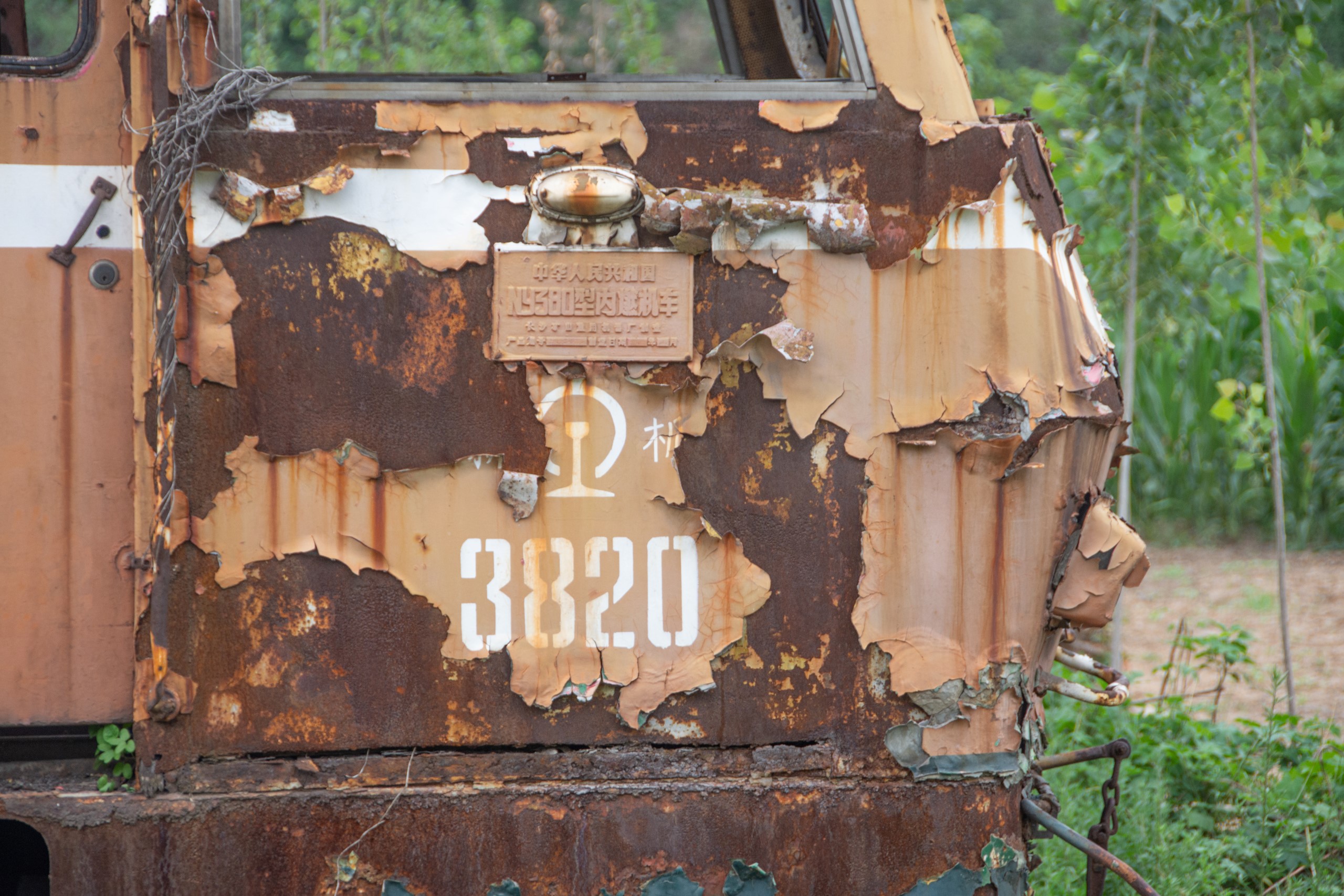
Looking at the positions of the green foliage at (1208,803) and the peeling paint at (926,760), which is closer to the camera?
Answer: the peeling paint at (926,760)

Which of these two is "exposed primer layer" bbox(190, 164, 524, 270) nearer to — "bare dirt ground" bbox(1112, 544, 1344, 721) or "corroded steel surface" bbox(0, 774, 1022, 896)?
"corroded steel surface" bbox(0, 774, 1022, 896)

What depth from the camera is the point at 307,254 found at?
1.79 m

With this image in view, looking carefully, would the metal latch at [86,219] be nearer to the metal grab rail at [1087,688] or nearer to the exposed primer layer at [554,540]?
the exposed primer layer at [554,540]

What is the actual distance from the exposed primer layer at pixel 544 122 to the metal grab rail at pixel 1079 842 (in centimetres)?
132

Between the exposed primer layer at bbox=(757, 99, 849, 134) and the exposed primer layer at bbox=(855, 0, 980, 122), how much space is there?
0.10 m

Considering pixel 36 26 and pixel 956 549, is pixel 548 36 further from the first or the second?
pixel 956 549

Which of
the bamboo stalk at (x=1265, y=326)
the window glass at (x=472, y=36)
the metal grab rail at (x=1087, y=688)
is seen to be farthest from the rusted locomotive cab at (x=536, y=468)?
the bamboo stalk at (x=1265, y=326)

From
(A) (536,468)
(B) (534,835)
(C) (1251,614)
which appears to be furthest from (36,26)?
(C) (1251,614)

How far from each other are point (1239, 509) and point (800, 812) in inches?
283

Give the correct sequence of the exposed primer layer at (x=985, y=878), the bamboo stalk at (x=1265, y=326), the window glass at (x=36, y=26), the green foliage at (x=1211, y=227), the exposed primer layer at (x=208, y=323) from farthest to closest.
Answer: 1. the green foliage at (x=1211, y=227)
2. the bamboo stalk at (x=1265, y=326)
3. the window glass at (x=36, y=26)
4. the exposed primer layer at (x=985, y=878)
5. the exposed primer layer at (x=208, y=323)

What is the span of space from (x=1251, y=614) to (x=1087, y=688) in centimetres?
500

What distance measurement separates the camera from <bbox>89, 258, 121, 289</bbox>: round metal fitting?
5.91ft

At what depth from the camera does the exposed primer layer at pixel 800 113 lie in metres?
1.83

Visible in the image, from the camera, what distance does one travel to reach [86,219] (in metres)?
1.78
